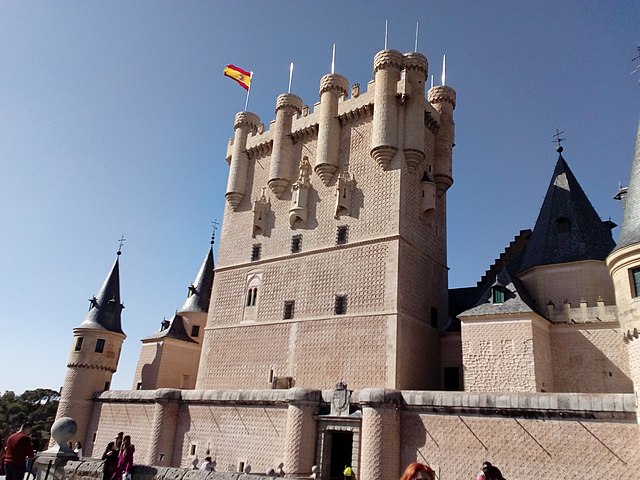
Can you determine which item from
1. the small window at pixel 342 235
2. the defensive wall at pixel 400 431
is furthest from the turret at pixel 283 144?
the defensive wall at pixel 400 431

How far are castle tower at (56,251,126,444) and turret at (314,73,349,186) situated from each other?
14711mm

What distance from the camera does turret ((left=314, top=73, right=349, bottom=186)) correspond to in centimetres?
2355

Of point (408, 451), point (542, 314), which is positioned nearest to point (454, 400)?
point (408, 451)

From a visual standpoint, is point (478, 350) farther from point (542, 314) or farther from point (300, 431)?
point (300, 431)

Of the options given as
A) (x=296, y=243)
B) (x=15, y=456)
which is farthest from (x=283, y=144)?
(x=15, y=456)

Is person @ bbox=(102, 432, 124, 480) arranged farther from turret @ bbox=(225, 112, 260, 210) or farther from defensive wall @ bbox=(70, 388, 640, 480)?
turret @ bbox=(225, 112, 260, 210)

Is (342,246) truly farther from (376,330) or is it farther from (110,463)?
(110,463)

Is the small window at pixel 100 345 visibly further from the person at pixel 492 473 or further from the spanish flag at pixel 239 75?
the person at pixel 492 473

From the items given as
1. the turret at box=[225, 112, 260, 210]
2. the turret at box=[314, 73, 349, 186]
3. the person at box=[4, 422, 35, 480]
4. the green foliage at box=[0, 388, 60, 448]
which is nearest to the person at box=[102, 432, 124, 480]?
the person at box=[4, 422, 35, 480]

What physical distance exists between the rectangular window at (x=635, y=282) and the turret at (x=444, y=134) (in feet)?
39.4

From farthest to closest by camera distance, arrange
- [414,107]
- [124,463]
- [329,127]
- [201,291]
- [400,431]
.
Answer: [201,291] → [329,127] → [414,107] → [400,431] → [124,463]

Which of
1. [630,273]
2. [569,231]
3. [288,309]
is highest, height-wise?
[569,231]

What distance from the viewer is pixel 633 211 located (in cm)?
1375

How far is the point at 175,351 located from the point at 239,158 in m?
11.7
